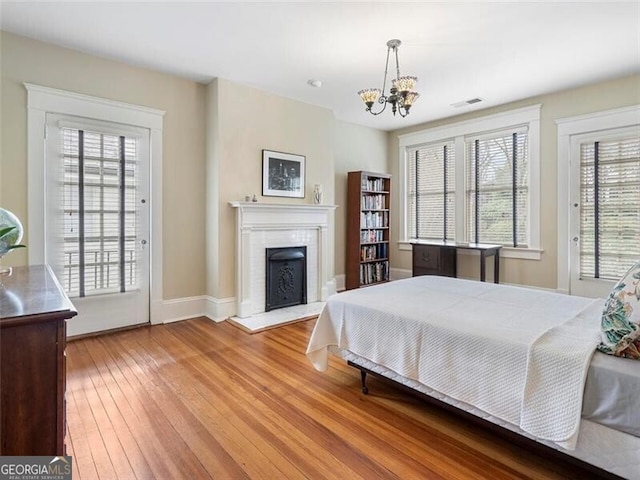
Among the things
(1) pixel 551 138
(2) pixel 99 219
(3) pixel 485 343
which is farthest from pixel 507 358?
(1) pixel 551 138

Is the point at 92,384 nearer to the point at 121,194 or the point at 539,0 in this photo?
the point at 121,194

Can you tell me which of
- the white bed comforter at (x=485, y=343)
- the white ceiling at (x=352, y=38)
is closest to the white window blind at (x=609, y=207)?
the white ceiling at (x=352, y=38)

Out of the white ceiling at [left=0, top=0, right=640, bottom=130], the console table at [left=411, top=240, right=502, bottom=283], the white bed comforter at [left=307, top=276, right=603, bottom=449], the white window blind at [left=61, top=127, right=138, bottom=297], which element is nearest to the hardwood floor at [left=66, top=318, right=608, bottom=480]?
the white bed comforter at [left=307, top=276, right=603, bottom=449]

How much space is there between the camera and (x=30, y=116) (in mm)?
3053

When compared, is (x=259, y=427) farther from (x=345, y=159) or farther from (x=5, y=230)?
(x=345, y=159)

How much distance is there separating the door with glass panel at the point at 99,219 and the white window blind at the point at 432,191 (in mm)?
4245

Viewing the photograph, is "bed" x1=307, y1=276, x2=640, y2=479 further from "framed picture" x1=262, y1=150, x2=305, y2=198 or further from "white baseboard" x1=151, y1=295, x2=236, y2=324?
"framed picture" x1=262, y1=150, x2=305, y2=198

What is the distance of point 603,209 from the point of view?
4.05 meters

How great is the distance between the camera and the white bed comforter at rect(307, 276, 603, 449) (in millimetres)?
1450

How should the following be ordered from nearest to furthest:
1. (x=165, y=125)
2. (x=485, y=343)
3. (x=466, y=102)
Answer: (x=485, y=343)
(x=165, y=125)
(x=466, y=102)

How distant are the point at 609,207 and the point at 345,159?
354cm

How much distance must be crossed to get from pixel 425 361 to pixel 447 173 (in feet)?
14.2

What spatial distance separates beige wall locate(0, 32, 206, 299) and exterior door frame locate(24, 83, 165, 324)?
5cm

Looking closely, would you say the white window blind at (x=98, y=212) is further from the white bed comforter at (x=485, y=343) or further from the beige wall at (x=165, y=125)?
the white bed comforter at (x=485, y=343)
